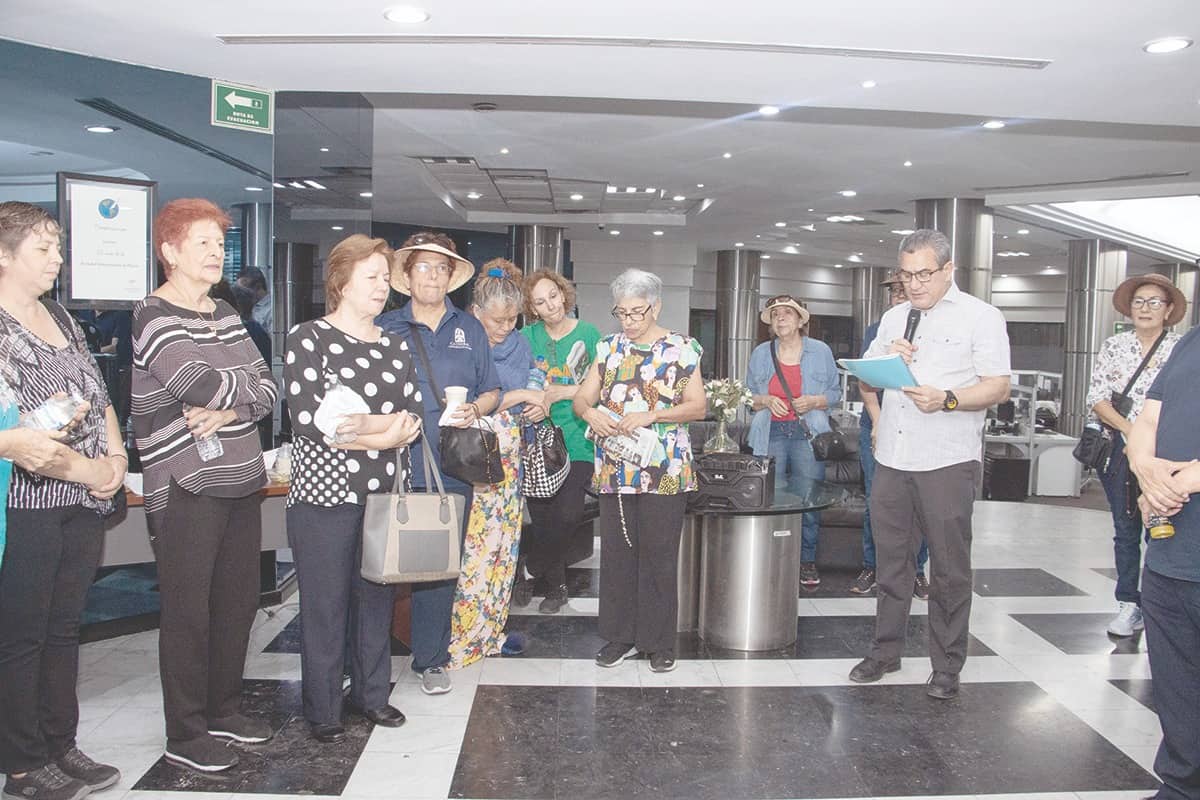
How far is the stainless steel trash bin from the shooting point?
4414 mm

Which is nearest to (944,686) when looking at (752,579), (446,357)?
(752,579)

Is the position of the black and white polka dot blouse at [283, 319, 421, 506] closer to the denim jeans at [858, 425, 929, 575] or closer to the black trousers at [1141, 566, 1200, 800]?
the black trousers at [1141, 566, 1200, 800]

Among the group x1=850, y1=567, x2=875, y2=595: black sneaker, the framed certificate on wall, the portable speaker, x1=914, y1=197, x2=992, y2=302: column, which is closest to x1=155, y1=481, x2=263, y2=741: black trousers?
the framed certificate on wall

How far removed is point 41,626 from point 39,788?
1.66ft

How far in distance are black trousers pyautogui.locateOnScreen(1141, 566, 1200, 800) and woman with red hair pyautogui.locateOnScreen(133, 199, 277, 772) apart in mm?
2730

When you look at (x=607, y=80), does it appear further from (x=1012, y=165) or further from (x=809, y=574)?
(x=1012, y=165)

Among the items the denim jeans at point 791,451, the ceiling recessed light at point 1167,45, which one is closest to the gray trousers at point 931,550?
the denim jeans at point 791,451

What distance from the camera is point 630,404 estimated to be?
3.92 meters

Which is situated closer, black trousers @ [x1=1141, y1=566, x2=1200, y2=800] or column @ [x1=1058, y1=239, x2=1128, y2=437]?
black trousers @ [x1=1141, y1=566, x2=1200, y2=800]

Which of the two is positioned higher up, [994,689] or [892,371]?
[892,371]

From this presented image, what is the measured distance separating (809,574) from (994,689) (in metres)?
1.69

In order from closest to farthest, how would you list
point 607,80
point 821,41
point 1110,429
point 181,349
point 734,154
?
point 181,349 < point 821,41 < point 1110,429 < point 607,80 < point 734,154

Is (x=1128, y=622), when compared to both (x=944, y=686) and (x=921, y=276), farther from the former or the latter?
(x=921, y=276)

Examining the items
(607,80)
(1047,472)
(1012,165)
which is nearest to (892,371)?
(607,80)
